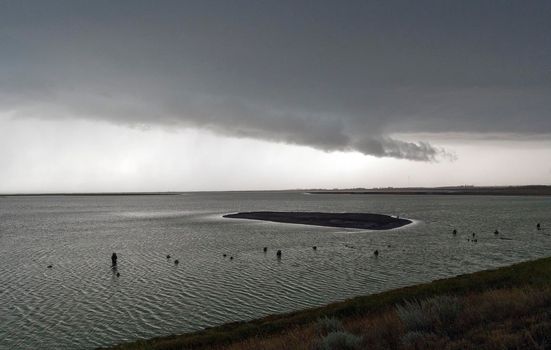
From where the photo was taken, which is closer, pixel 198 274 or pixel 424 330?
pixel 424 330

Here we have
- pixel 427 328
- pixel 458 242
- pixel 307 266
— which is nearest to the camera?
pixel 427 328

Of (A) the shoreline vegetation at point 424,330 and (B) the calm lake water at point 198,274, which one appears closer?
(A) the shoreline vegetation at point 424,330

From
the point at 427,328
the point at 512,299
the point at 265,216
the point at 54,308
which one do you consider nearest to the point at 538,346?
the point at 427,328

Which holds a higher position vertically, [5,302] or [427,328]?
[427,328]

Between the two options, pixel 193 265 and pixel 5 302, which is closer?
pixel 5 302

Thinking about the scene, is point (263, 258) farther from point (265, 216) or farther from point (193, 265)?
point (265, 216)

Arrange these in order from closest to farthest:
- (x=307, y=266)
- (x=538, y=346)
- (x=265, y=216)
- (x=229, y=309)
→ (x=538, y=346) → (x=229, y=309) → (x=307, y=266) → (x=265, y=216)

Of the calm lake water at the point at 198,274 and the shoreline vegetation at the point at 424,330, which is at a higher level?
the shoreline vegetation at the point at 424,330

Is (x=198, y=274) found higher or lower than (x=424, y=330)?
lower

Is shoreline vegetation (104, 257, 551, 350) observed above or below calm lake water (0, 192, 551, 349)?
above

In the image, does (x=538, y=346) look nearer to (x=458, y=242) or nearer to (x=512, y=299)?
(x=512, y=299)

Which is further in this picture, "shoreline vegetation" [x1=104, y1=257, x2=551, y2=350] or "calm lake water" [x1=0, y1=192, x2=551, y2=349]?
"calm lake water" [x1=0, y1=192, x2=551, y2=349]
